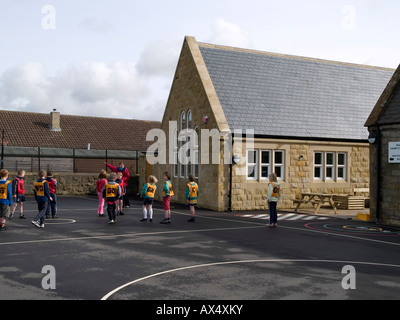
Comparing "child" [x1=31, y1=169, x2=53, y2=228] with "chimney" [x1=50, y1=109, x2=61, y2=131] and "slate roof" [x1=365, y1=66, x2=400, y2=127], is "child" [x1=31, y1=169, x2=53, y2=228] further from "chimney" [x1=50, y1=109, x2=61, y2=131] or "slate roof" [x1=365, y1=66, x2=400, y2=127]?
Result: "chimney" [x1=50, y1=109, x2=61, y2=131]

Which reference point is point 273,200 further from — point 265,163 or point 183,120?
point 183,120

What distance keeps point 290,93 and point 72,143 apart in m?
26.4

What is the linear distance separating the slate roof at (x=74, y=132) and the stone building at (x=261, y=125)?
20.2 metres

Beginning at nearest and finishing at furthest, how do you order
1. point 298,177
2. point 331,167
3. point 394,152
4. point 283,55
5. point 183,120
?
→ point 394,152 < point 298,177 < point 331,167 < point 183,120 < point 283,55

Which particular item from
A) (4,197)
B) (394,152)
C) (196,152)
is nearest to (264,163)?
(196,152)

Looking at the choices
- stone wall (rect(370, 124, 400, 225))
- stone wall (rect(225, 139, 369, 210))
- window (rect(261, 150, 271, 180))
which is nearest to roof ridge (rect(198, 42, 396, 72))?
stone wall (rect(225, 139, 369, 210))

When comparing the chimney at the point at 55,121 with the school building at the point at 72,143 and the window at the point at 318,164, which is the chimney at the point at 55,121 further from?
the window at the point at 318,164

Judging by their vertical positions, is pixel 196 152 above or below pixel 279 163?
above

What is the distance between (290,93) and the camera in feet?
81.1

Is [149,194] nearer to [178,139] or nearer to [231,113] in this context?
[231,113]

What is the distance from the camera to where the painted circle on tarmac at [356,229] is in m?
14.5

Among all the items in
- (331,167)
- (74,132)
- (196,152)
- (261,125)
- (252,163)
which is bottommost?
(331,167)

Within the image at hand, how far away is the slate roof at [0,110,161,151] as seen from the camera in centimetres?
4391

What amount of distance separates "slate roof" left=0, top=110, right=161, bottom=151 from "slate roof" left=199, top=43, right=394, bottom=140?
946 inches
